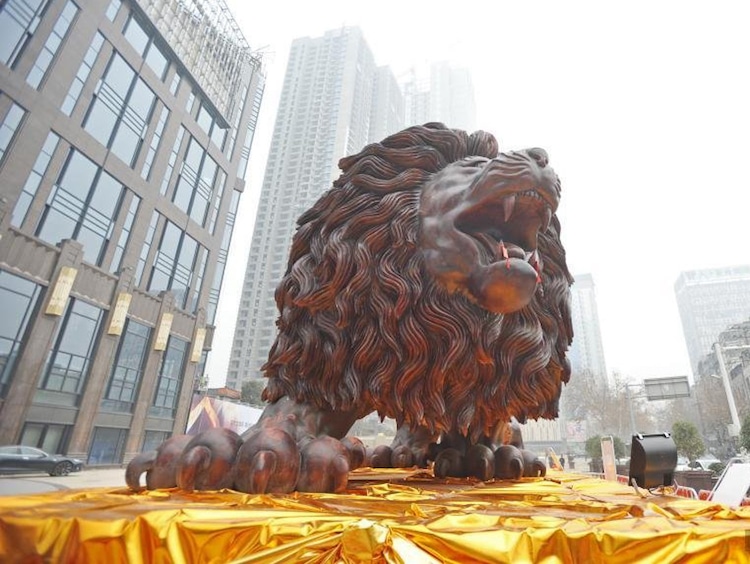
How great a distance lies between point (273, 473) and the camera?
0.92m

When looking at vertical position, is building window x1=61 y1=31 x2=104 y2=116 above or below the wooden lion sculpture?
above

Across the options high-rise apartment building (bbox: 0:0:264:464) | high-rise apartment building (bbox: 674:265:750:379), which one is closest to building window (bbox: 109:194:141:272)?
high-rise apartment building (bbox: 0:0:264:464)

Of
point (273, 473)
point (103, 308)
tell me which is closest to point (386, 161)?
point (273, 473)

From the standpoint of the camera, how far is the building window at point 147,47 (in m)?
5.75

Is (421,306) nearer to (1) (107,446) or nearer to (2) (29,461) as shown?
(2) (29,461)

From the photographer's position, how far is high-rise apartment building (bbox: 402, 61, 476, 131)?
22.2 meters

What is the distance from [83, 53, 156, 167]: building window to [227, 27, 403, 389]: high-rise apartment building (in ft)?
27.2

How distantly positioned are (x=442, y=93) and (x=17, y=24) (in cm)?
2286

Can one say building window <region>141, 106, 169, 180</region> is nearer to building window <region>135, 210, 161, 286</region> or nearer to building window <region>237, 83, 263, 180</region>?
building window <region>135, 210, 161, 286</region>

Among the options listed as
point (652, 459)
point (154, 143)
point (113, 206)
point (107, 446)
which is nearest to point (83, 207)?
point (113, 206)

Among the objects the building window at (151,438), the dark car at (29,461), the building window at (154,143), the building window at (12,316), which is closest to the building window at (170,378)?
the building window at (151,438)

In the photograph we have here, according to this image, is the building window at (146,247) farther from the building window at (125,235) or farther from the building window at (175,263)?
the building window at (125,235)

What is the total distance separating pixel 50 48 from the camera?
12.8 feet

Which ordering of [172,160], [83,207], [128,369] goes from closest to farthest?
[83,207] < [128,369] < [172,160]
